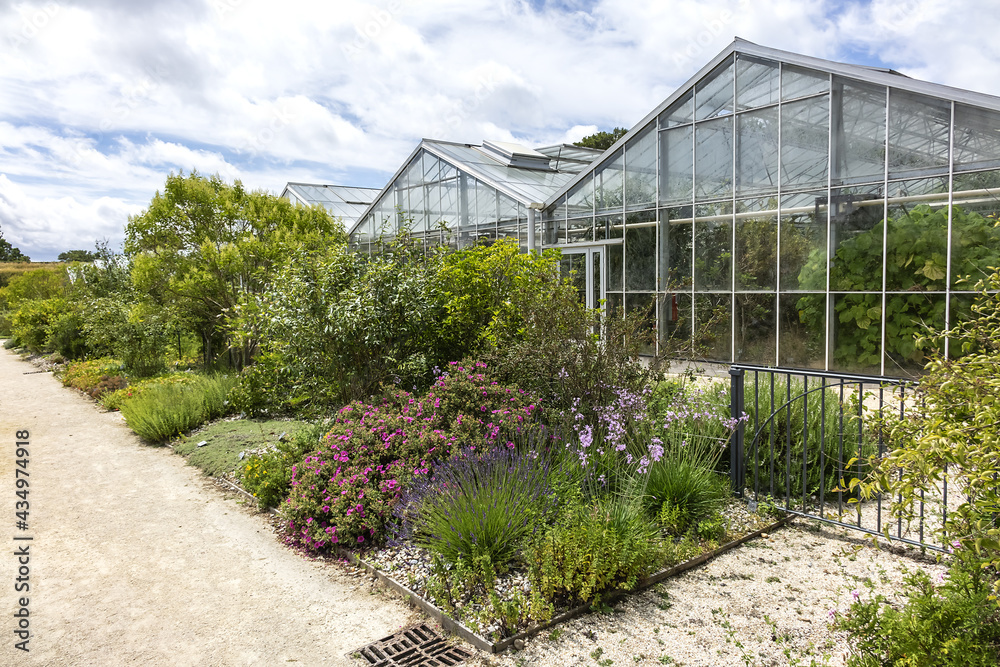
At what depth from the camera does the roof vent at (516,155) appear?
1709 centimetres

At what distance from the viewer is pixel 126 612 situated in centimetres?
396

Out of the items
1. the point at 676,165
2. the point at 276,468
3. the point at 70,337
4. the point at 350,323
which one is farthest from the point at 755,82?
the point at 70,337

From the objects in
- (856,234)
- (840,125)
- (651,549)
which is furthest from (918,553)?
(840,125)

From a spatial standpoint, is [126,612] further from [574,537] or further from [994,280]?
[994,280]

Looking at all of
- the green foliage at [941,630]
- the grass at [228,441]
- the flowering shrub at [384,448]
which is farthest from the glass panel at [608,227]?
the green foliage at [941,630]

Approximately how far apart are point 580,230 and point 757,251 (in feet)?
13.4

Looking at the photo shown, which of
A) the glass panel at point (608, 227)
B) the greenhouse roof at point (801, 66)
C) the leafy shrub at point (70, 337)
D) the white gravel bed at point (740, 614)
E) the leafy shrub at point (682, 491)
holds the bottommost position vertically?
the white gravel bed at point (740, 614)

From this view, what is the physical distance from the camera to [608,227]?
13148 millimetres

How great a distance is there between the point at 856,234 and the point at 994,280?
26.0 ft

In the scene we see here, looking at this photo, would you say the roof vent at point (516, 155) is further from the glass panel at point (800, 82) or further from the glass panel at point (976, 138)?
the glass panel at point (976, 138)

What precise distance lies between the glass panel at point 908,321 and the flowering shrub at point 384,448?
6.79 m

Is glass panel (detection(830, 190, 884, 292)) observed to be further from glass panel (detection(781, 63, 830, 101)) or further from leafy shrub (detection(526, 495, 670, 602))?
leafy shrub (detection(526, 495, 670, 602))

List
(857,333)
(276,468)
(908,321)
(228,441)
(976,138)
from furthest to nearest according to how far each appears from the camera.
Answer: (857,333) → (908,321) → (976,138) → (228,441) → (276,468)

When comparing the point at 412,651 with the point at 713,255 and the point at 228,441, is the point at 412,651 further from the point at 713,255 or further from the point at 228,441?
the point at 713,255
